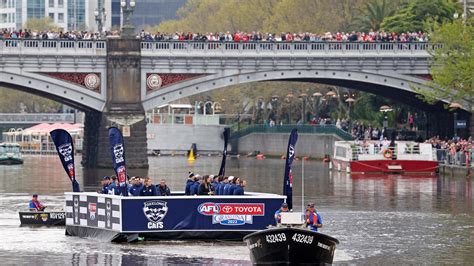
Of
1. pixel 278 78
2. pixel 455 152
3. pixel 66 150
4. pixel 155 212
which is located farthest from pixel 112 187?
pixel 278 78

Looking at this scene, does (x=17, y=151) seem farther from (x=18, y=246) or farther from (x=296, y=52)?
(x=18, y=246)

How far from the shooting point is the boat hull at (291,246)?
129 ft

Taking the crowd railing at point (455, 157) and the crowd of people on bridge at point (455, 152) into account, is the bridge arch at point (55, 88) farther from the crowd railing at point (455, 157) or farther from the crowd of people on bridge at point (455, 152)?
the crowd railing at point (455, 157)

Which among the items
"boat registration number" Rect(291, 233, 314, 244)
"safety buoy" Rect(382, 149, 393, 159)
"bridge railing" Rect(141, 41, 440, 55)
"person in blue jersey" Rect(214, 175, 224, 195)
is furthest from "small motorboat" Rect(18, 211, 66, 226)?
"bridge railing" Rect(141, 41, 440, 55)

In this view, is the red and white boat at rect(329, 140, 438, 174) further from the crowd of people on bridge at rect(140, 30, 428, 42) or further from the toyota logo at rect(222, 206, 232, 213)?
the toyota logo at rect(222, 206, 232, 213)

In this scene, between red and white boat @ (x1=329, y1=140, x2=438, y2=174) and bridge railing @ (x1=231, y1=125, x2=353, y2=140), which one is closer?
red and white boat @ (x1=329, y1=140, x2=438, y2=174)

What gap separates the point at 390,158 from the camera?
92875 millimetres

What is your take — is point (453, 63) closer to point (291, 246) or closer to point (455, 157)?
point (455, 157)

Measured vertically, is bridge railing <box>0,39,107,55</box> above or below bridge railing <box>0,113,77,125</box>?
above

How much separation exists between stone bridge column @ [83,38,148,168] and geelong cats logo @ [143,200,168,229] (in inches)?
2116

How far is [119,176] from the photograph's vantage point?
46906mm

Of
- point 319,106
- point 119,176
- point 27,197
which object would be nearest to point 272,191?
point 27,197

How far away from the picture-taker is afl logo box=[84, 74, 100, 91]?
101375mm

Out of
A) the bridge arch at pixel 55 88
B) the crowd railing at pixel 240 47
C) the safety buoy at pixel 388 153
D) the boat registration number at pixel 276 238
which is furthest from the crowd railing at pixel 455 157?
the boat registration number at pixel 276 238
